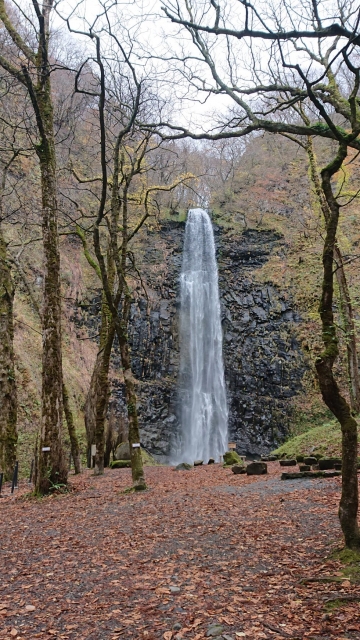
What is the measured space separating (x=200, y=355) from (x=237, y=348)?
80.7 inches

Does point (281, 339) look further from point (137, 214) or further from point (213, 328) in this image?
point (137, 214)

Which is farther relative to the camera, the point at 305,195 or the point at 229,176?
the point at 229,176

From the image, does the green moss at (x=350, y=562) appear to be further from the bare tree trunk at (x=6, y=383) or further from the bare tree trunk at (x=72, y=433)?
the bare tree trunk at (x=6, y=383)

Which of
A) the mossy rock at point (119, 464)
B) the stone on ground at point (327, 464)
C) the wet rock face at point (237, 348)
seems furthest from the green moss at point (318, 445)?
the wet rock face at point (237, 348)

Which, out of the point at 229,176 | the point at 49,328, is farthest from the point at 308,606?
the point at 229,176

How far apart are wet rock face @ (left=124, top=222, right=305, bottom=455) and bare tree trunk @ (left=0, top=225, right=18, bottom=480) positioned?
34.8 feet

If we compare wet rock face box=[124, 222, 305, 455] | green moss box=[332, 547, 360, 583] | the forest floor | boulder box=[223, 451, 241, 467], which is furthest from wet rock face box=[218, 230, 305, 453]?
green moss box=[332, 547, 360, 583]

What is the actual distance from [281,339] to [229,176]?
51.9 ft

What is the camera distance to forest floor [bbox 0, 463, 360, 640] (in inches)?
109

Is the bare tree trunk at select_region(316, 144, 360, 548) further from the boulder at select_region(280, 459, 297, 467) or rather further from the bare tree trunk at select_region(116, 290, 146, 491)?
the boulder at select_region(280, 459, 297, 467)

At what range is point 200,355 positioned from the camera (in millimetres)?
22969

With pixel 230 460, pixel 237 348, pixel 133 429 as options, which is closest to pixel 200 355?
pixel 237 348

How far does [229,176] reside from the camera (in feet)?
109

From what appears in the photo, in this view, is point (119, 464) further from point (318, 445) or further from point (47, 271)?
point (47, 271)
